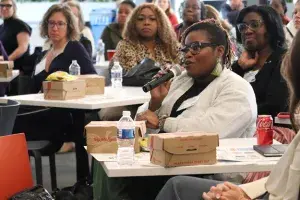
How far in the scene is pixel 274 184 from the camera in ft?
9.77

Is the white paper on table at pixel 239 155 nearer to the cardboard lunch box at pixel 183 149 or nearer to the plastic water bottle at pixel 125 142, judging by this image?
the cardboard lunch box at pixel 183 149

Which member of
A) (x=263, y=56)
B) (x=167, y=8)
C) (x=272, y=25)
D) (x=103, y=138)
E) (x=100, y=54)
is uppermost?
(x=272, y=25)

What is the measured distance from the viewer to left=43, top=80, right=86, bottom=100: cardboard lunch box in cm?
554

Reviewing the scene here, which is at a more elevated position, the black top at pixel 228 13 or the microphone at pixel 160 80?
the microphone at pixel 160 80

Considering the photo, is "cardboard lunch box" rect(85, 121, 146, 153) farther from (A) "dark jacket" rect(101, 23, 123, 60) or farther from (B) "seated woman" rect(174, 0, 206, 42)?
(A) "dark jacket" rect(101, 23, 123, 60)

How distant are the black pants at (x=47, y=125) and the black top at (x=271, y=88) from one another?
1496 millimetres

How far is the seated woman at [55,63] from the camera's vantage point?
18.8 ft

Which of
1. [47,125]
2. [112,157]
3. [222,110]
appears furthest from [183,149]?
[47,125]

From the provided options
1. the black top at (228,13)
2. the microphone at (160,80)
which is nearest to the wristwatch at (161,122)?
the microphone at (160,80)

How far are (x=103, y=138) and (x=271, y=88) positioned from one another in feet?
5.82

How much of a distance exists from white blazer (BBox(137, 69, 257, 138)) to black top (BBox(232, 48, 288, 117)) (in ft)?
2.74

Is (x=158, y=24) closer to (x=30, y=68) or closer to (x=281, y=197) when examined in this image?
(x=30, y=68)

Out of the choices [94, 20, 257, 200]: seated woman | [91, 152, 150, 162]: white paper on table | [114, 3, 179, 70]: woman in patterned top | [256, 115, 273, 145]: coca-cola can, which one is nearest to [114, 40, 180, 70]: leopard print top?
[114, 3, 179, 70]: woman in patterned top

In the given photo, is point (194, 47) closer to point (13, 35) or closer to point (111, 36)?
point (111, 36)
